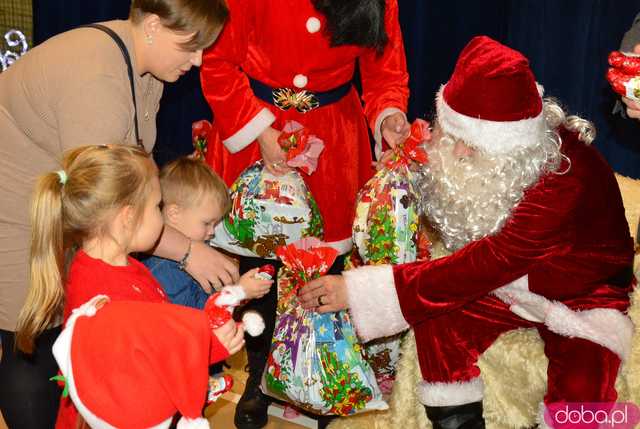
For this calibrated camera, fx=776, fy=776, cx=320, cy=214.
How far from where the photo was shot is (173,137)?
11.0 ft

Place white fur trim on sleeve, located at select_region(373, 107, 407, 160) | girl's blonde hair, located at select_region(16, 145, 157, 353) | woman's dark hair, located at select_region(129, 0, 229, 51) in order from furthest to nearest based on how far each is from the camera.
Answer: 1. white fur trim on sleeve, located at select_region(373, 107, 407, 160)
2. woman's dark hair, located at select_region(129, 0, 229, 51)
3. girl's blonde hair, located at select_region(16, 145, 157, 353)

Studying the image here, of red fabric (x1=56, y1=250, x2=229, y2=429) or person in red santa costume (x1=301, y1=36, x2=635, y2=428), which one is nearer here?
red fabric (x1=56, y1=250, x2=229, y2=429)

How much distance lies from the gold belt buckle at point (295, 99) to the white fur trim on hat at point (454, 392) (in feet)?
2.81

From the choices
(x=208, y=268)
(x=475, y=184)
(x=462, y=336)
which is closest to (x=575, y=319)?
(x=462, y=336)

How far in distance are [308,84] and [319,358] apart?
78 cm

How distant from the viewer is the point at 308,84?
2.24 metres

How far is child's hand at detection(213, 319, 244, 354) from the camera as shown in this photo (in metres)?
1.52

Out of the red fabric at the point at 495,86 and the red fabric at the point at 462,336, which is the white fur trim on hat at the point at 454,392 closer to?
the red fabric at the point at 462,336

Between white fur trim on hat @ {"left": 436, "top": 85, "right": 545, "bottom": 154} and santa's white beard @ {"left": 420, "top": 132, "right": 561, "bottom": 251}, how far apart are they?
19 mm

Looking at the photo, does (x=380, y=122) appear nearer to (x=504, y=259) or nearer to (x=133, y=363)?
(x=504, y=259)

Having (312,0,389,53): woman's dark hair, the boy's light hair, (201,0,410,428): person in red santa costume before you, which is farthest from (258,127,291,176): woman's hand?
(312,0,389,53): woman's dark hair

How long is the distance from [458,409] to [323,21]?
1.10 metres

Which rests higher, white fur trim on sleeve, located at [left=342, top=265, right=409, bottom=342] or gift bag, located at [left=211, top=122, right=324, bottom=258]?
gift bag, located at [left=211, top=122, right=324, bottom=258]

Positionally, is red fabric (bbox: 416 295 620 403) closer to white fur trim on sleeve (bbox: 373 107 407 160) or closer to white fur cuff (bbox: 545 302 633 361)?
white fur cuff (bbox: 545 302 633 361)
